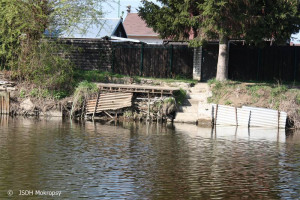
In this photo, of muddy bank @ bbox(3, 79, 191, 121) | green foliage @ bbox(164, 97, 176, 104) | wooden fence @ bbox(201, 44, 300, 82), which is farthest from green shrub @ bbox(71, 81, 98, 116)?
wooden fence @ bbox(201, 44, 300, 82)

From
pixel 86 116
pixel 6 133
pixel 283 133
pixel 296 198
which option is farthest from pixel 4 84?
pixel 296 198

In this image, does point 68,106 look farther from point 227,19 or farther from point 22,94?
point 227,19

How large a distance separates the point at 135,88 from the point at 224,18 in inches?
231

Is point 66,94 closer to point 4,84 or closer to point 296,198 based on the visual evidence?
point 4,84

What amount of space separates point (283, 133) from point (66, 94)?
11.9 meters

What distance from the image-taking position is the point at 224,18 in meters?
24.8

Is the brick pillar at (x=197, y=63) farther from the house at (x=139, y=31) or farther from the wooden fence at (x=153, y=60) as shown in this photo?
the house at (x=139, y=31)

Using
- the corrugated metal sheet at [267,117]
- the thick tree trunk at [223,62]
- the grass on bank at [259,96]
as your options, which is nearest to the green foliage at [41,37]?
the thick tree trunk at [223,62]

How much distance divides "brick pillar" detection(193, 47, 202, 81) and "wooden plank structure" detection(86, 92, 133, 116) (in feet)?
20.4

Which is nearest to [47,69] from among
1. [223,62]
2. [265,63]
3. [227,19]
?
[223,62]

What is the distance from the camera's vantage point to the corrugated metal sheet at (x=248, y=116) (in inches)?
951

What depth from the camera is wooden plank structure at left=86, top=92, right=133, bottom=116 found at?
25969mm

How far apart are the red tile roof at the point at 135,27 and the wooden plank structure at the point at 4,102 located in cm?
2778

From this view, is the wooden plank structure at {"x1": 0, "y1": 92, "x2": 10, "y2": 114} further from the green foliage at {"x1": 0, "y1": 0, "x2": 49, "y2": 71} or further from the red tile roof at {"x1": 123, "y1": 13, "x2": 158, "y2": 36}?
the red tile roof at {"x1": 123, "y1": 13, "x2": 158, "y2": 36}
